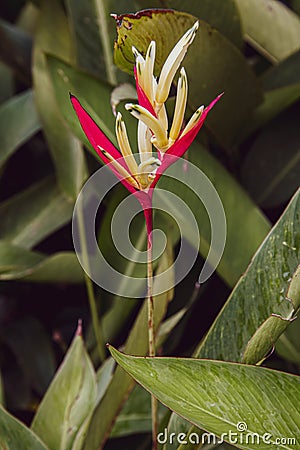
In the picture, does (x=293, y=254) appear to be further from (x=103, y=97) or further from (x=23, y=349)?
(x=23, y=349)

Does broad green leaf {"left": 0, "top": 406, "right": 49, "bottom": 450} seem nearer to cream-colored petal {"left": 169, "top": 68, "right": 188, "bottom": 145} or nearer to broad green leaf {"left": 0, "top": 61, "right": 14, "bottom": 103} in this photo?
cream-colored petal {"left": 169, "top": 68, "right": 188, "bottom": 145}

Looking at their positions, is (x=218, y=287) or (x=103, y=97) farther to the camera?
(x=218, y=287)

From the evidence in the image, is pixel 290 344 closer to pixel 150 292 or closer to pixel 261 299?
pixel 261 299

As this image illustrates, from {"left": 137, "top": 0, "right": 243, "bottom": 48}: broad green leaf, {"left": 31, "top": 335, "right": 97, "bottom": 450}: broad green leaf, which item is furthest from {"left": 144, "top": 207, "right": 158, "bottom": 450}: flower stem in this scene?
{"left": 137, "top": 0, "right": 243, "bottom": 48}: broad green leaf

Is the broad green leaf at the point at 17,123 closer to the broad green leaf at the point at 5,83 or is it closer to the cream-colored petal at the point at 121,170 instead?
the broad green leaf at the point at 5,83

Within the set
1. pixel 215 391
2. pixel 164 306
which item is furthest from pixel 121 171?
pixel 164 306

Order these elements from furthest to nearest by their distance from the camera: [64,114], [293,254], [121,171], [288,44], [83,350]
Result: [288,44]
[64,114]
[83,350]
[293,254]
[121,171]
